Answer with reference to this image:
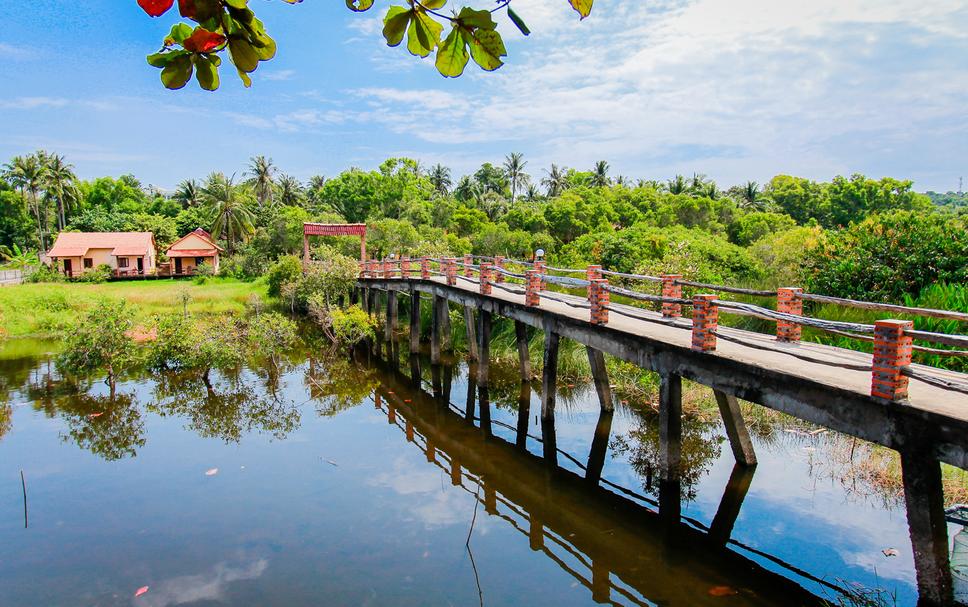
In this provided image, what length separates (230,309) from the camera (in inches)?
1187

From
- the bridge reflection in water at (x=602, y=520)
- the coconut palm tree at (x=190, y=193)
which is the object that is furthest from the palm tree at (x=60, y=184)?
the bridge reflection in water at (x=602, y=520)

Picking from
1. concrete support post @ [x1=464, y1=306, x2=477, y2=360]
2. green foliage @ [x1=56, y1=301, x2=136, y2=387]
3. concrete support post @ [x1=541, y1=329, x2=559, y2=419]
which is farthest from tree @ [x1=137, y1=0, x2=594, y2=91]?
green foliage @ [x1=56, y1=301, x2=136, y2=387]

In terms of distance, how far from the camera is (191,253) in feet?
145

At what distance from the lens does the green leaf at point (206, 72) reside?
173cm

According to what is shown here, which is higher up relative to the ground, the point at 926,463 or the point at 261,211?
the point at 261,211

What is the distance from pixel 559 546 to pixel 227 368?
12980mm

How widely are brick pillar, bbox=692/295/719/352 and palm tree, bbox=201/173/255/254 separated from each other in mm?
45619

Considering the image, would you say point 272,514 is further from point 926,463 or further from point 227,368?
point 227,368

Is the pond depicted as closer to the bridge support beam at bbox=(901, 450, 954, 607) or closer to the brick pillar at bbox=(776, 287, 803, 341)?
the bridge support beam at bbox=(901, 450, 954, 607)

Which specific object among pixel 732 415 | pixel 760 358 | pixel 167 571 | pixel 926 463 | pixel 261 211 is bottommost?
pixel 167 571

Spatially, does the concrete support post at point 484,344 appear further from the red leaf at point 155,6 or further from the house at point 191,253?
the house at point 191,253

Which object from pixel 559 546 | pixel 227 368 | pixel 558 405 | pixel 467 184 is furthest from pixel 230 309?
pixel 467 184

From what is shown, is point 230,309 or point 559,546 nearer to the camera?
point 559,546

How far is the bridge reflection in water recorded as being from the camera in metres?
6.63
